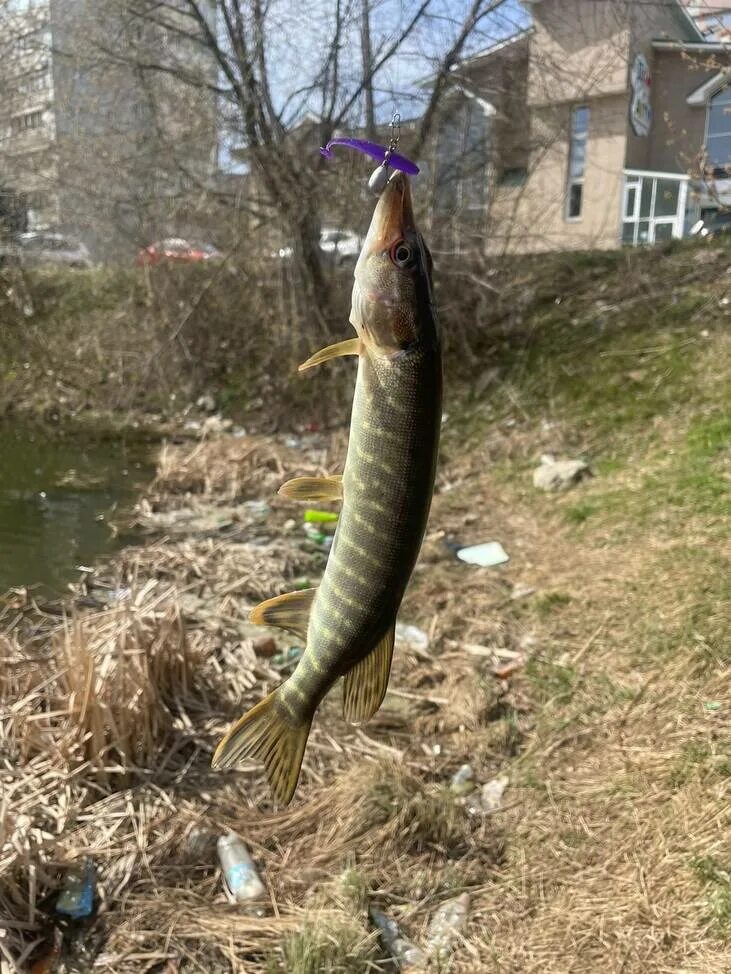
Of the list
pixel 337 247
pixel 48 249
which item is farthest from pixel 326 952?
pixel 48 249

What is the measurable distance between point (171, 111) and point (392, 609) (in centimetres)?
1074

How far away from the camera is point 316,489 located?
5.14 feet

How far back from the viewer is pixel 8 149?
11469mm

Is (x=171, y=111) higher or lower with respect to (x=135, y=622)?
higher

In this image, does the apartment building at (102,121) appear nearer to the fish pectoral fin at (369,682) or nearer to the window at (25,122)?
the window at (25,122)

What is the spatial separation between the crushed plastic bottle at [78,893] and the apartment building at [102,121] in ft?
30.6

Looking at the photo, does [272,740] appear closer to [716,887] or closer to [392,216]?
[392,216]

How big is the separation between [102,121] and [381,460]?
11.5 meters

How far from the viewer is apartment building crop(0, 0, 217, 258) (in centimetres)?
994

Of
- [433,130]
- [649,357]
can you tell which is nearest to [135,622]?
[649,357]

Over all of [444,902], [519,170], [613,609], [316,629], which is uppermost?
[519,170]

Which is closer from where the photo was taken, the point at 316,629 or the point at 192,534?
the point at 316,629

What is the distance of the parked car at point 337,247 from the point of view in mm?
10299

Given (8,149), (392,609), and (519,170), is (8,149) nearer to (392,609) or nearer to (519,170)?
(519,170)
